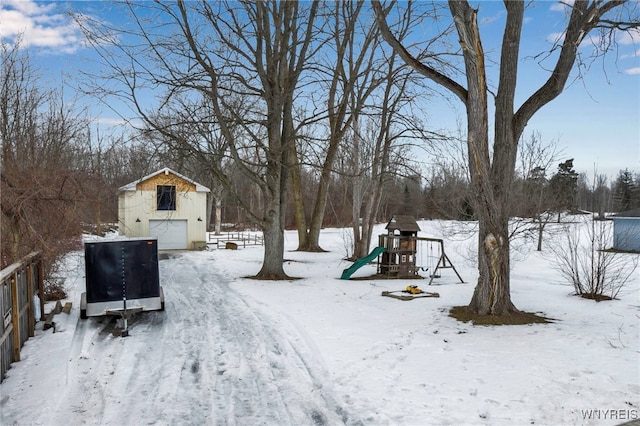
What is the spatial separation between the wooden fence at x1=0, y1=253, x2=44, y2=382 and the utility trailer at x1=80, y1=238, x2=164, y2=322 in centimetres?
107

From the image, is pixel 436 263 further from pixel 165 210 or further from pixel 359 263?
pixel 165 210

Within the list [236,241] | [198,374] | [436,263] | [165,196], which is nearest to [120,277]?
[198,374]

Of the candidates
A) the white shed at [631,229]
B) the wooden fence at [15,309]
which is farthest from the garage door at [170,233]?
the white shed at [631,229]

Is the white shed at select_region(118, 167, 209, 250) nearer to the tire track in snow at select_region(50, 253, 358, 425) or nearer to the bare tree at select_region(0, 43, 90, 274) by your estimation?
the bare tree at select_region(0, 43, 90, 274)

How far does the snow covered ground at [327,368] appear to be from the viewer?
4.73 metres

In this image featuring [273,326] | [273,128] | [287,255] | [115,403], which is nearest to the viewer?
[115,403]

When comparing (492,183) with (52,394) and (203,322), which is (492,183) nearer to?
(203,322)

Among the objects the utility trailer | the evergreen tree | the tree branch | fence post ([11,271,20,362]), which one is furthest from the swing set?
the evergreen tree

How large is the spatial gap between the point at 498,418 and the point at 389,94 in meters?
18.2

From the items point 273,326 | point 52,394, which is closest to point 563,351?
point 273,326

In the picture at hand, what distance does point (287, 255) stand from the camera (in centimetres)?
2464

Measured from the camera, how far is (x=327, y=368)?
6.22 m

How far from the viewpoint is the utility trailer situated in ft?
28.9

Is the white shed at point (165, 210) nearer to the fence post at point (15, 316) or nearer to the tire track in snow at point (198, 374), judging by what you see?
the tire track in snow at point (198, 374)
